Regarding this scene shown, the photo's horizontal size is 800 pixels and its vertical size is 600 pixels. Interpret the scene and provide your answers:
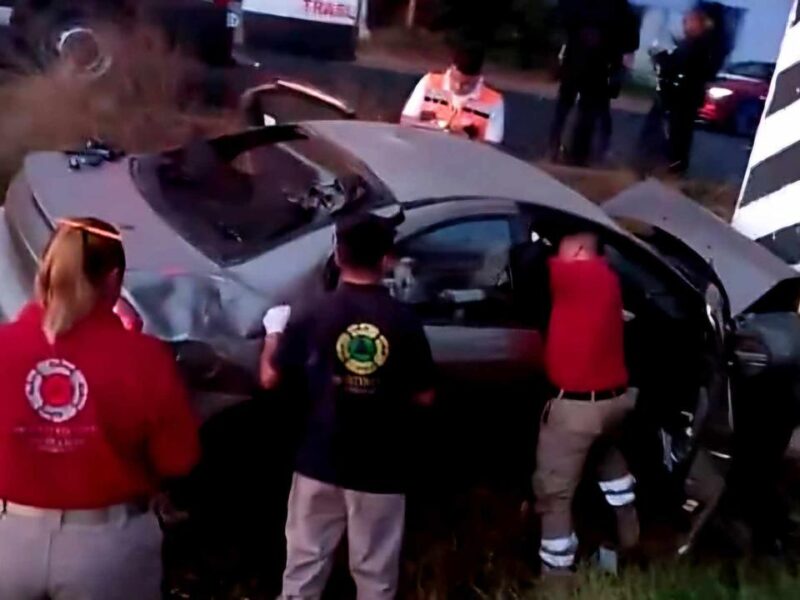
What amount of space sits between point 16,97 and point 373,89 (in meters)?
2.88

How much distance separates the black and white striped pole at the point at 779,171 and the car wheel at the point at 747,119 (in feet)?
15.3

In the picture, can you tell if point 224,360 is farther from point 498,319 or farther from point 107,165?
point 107,165

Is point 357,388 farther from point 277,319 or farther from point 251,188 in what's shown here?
point 251,188

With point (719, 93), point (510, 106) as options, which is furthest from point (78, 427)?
point (719, 93)

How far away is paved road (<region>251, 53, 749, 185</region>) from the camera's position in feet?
35.7

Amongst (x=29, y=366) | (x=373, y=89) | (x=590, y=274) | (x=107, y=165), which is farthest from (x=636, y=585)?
(x=373, y=89)

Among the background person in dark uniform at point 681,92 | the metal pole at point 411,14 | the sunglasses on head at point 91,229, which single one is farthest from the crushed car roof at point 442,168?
the metal pole at point 411,14

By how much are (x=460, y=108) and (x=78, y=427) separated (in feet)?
13.8

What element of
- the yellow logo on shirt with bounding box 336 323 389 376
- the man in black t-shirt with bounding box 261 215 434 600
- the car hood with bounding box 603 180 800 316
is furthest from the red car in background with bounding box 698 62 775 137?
the yellow logo on shirt with bounding box 336 323 389 376

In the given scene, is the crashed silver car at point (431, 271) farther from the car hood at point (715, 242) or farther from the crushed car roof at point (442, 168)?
the car hood at point (715, 242)

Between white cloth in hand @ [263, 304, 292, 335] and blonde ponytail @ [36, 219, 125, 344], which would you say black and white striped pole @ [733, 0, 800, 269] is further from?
blonde ponytail @ [36, 219, 125, 344]

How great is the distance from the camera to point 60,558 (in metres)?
3.41

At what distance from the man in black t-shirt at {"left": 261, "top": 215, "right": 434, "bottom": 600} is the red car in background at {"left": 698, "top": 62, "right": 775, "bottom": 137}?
26.9 feet

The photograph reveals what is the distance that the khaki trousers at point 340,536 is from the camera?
4418mm
